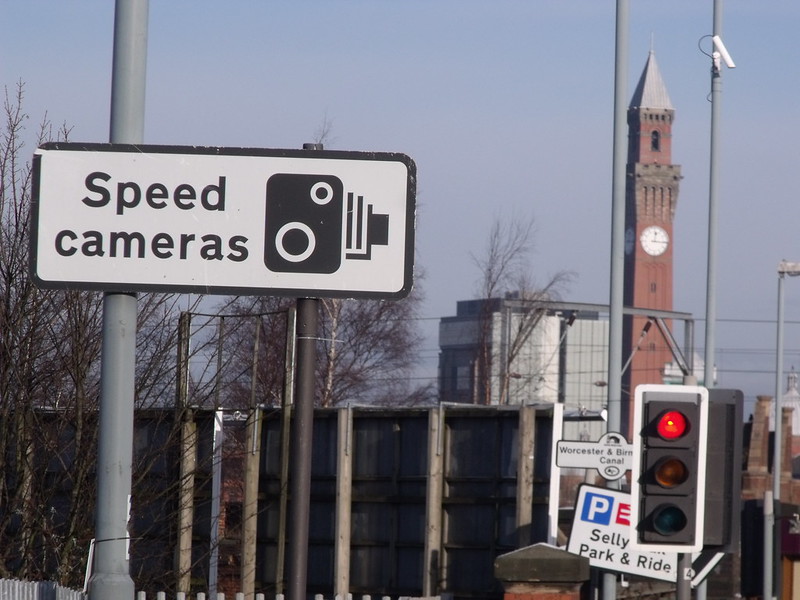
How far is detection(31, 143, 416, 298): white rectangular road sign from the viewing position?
459 centimetres

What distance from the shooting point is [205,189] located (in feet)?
15.2

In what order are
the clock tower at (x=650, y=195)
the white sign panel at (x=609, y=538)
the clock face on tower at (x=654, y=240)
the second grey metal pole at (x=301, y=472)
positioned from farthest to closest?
the clock face on tower at (x=654, y=240)
the clock tower at (x=650, y=195)
the white sign panel at (x=609, y=538)
the second grey metal pole at (x=301, y=472)

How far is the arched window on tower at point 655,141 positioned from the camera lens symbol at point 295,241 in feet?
408

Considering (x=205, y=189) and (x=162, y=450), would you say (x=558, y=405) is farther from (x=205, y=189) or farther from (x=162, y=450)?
(x=205, y=189)

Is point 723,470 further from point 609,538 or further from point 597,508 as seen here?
point 597,508

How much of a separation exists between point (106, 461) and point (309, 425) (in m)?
0.90

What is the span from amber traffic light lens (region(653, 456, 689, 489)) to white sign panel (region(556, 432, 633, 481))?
150 inches

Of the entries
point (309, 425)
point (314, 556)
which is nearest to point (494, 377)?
point (314, 556)

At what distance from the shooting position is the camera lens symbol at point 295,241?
4609 millimetres

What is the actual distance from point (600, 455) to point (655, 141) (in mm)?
117117

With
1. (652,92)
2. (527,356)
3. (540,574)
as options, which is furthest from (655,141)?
(540,574)

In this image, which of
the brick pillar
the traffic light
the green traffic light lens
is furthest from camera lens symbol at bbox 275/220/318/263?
the brick pillar

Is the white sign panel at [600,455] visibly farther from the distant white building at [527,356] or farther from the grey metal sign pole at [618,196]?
the distant white building at [527,356]

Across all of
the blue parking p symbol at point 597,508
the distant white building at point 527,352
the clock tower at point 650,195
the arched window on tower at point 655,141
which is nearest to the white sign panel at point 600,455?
the blue parking p symbol at point 597,508
